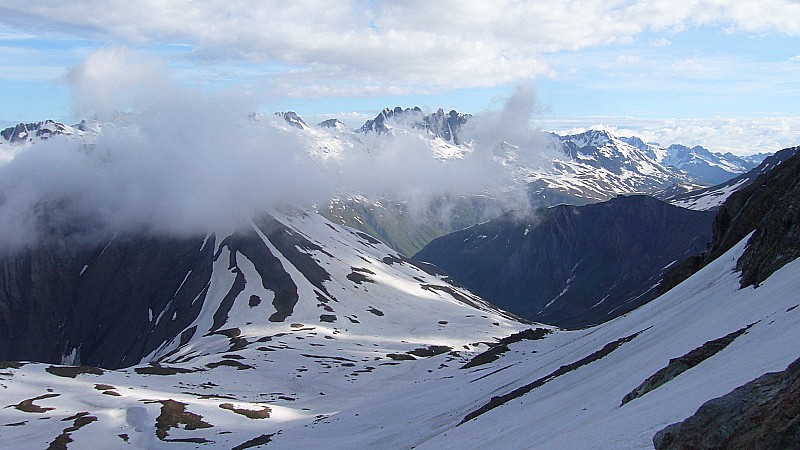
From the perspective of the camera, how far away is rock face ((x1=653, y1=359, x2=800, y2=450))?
14383 mm

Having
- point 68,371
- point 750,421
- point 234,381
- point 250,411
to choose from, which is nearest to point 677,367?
point 750,421

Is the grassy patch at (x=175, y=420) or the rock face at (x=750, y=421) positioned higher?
the rock face at (x=750, y=421)

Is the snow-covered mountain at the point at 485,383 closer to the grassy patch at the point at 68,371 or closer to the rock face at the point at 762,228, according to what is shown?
the rock face at the point at 762,228

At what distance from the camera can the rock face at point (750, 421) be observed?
14383 millimetres

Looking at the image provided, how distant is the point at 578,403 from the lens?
114 feet

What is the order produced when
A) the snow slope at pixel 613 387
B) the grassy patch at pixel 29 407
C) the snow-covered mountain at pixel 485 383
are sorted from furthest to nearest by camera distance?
the grassy patch at pixel 29 407 → the snow-covered mountain at pixel 485 383 → the snow slope at pixel 613 387

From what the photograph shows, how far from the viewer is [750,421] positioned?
15641 mm

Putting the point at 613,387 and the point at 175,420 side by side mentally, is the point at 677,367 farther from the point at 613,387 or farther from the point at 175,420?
the point at 175,420

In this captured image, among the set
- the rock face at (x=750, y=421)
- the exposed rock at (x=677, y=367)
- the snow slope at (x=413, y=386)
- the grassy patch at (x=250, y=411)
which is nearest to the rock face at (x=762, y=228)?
the snow slope at (x=413, y=386)

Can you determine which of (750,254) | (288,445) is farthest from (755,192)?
(288,445)

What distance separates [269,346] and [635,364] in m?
116

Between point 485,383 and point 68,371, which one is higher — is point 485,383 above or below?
above

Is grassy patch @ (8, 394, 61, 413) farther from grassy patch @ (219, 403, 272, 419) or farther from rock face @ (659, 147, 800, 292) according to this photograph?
rock face @ (659, 147, 800, 292)

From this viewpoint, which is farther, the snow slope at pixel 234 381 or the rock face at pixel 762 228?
the snow slope at pixel 234 381
